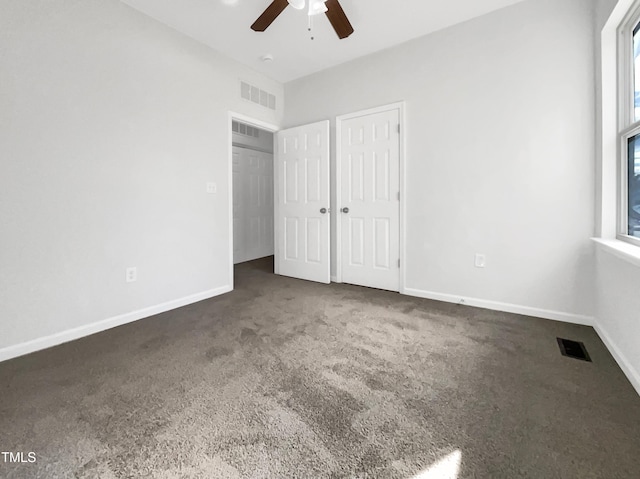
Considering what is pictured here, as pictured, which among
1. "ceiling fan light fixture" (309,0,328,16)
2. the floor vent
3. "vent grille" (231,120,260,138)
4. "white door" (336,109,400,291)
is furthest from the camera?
"vent grille" (231,120,260,138)

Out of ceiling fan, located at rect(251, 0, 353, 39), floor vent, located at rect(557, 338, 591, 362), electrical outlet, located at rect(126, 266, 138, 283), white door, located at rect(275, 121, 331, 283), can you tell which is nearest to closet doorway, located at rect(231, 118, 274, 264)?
white door, located at rect(275, 121, 331, 283)

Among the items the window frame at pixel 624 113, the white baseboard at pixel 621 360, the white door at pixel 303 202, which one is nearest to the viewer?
the white baseboard at pixel 621 360

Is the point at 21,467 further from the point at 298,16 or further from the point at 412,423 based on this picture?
the point at 298,16

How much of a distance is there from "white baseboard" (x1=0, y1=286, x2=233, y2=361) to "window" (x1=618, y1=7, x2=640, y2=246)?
11.6ft

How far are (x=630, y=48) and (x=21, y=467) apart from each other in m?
3.88

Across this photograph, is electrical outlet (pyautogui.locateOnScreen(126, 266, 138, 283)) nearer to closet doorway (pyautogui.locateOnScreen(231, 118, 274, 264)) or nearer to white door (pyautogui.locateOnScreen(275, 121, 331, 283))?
white door (pyautogui.locateOnScreen(275, 121, 331, 283))

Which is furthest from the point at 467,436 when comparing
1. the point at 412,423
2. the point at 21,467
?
the point at 21,467

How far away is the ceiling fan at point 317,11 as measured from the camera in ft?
6.62

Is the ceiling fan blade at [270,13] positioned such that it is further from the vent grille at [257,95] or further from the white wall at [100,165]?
the vent grille at [257,95]

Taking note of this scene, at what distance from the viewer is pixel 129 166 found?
7.93 ft

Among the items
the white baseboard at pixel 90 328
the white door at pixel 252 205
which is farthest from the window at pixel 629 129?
the white door at pixel 252 205

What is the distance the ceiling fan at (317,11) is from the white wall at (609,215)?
1727mm

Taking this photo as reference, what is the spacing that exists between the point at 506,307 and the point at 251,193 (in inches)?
168

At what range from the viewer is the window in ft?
6.05
